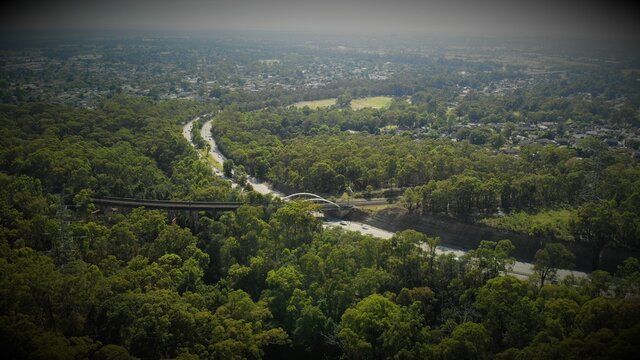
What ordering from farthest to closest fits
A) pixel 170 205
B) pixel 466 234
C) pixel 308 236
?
pixel 170 205
pixel 466 234
pixel 308 236

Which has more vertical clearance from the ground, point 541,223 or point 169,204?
point 541,223

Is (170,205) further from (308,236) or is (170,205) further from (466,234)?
(466,234)

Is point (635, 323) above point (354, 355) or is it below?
above

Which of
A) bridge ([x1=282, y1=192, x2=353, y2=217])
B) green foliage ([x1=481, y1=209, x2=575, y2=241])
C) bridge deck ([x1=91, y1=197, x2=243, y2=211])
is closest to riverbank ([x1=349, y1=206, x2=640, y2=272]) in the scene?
green foliage ([x1=481, y1=209, x2=575, y2=241])

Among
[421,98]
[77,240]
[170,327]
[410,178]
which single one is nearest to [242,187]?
[410,178]

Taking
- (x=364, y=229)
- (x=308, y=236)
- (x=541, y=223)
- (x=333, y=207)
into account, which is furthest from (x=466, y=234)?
(x=308, y=236)

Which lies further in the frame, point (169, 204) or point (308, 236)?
point (169, 204)

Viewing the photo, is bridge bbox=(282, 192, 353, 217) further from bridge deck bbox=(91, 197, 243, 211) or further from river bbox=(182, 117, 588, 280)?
bridge deck bbox=(91, 197, 243, 211)

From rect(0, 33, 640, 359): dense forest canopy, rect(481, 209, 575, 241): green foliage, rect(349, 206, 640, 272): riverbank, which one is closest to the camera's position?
rect(0, 33, 640, 359): dense forest canopy

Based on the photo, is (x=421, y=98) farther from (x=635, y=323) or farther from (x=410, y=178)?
(x=635, y=323)
